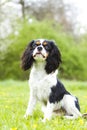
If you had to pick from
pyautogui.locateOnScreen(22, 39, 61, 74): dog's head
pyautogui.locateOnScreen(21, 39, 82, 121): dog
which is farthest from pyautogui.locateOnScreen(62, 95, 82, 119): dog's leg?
pyautogui.locateOnScreen(22, 39, 61, 74): dog's head

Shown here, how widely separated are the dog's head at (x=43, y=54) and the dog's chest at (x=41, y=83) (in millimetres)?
118

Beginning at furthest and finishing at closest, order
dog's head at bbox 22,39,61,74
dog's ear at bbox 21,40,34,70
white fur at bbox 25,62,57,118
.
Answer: dog's ear at bbox 21,40,34,70, white fur at bbox 25,62,57,118, dog's head at bbox 22,39,61,74

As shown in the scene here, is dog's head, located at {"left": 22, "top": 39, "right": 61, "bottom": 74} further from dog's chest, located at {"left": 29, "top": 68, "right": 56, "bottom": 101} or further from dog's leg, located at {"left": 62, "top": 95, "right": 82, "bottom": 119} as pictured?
dog's leg, located at {"left": 62, "top": 95, "right": 82, "bottom": 119}

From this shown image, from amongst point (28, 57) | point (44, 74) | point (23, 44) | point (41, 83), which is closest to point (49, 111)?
point (41, 83)

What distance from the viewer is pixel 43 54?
23.9 ft

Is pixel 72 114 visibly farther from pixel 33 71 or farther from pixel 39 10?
pixel 39 10

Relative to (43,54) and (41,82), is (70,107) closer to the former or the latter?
(41,82)

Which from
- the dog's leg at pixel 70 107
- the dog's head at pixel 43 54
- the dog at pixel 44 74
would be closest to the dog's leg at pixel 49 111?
the dog at pixel 44 74

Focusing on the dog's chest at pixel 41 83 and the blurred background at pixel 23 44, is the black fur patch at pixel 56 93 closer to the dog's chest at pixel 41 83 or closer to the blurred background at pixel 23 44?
the dog's chest at pixel 41 83

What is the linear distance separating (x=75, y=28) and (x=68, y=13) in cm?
208

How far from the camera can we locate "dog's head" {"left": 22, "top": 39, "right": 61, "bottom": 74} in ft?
24.0

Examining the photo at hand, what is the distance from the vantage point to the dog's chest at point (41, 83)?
7.41 meters

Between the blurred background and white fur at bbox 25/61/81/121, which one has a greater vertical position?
the blurred background

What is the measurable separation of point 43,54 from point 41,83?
50 cm
